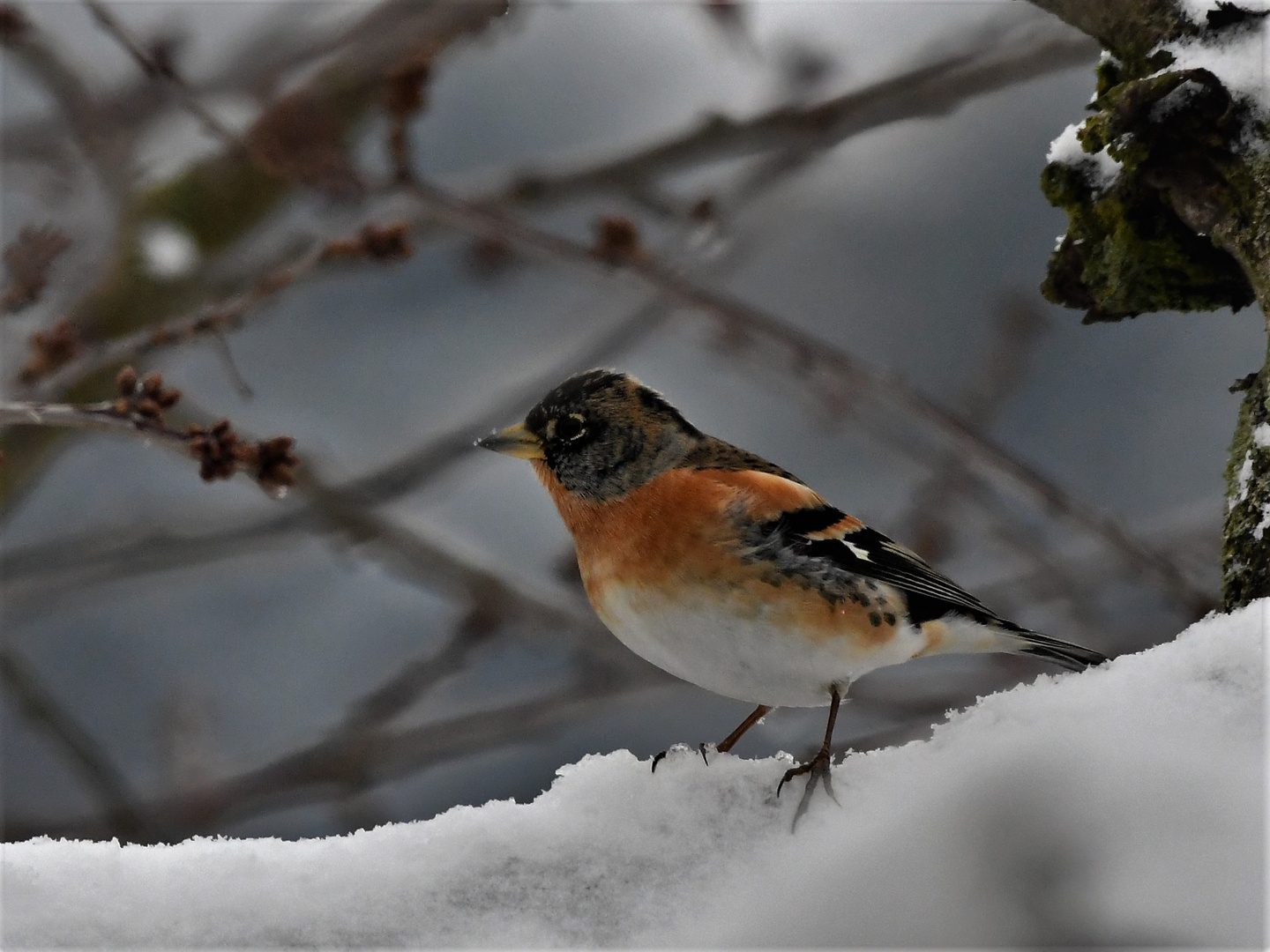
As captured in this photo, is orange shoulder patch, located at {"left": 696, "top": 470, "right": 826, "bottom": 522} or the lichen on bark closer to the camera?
the lichen on bark

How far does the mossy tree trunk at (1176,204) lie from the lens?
174 centimetres

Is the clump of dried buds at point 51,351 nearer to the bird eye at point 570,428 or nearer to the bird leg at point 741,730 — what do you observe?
the bird eye at point 570,428

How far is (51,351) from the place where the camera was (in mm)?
2740

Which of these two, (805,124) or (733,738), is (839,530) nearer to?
(733,738)

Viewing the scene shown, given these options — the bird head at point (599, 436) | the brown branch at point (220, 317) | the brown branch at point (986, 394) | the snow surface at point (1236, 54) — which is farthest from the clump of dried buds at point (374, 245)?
the brown branch at point (986, 394)

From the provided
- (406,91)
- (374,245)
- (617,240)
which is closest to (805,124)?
(617,240)

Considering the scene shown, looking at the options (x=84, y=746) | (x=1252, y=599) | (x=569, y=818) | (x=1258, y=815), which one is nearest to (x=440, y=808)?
(x=84, y=746)

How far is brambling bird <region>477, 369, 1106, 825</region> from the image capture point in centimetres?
218

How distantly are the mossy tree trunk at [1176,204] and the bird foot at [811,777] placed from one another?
662 mm

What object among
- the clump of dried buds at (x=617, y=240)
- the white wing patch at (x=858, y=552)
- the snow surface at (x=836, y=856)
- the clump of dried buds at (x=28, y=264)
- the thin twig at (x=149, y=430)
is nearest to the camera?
the snow surface at (x=836, y=856)

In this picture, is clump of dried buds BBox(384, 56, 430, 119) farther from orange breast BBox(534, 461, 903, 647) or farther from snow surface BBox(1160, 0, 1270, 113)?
snow surface BBox(1160, 0, 1270, 113)

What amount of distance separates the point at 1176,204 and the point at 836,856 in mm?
1291

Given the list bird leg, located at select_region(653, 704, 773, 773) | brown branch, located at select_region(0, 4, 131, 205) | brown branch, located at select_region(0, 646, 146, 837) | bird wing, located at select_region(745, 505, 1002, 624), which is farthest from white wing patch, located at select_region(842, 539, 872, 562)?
brown branch, located at select_region(0, 4, 131, 205)

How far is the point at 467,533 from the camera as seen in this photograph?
575 centimetres
